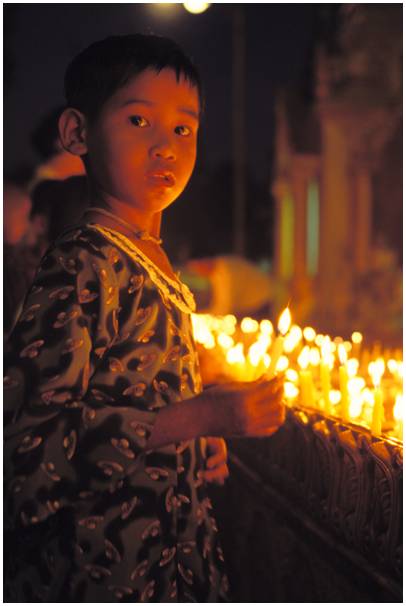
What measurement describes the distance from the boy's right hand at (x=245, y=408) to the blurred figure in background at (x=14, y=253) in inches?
78.8

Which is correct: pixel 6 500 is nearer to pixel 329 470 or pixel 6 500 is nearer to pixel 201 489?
pixel 201 489

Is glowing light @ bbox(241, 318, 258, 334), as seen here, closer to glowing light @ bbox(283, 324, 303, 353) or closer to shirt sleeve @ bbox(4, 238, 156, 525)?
glowing light @ bbox(283, 324, 303, 353)

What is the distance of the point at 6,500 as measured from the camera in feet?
4.31

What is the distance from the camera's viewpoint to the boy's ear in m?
1.60

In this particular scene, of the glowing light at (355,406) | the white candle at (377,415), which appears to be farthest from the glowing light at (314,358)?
the white candle at (377,415)

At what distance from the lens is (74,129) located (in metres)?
1.61

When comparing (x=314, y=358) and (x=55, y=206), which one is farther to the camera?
(x=314, y=358)

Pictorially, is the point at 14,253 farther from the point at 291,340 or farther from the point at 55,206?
the point at 291,340

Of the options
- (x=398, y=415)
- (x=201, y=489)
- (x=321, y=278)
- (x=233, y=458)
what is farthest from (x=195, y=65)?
(x=321, y=278)

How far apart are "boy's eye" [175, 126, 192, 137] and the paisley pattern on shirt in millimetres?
367

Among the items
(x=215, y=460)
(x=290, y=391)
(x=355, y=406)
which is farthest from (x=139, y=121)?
(x=290, y=391)

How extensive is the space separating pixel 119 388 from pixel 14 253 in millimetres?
2460

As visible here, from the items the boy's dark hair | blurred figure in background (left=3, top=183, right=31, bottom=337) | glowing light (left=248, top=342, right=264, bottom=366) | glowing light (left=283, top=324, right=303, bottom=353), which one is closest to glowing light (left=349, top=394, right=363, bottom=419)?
glowing light (left=248, top=342, right=264, bottom=366)

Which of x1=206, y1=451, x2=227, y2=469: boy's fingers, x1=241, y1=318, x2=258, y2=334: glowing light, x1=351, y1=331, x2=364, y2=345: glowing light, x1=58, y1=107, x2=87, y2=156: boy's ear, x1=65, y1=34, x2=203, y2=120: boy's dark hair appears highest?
x1=65, y1=34, x2=203, y2=120: boy's dark hair
